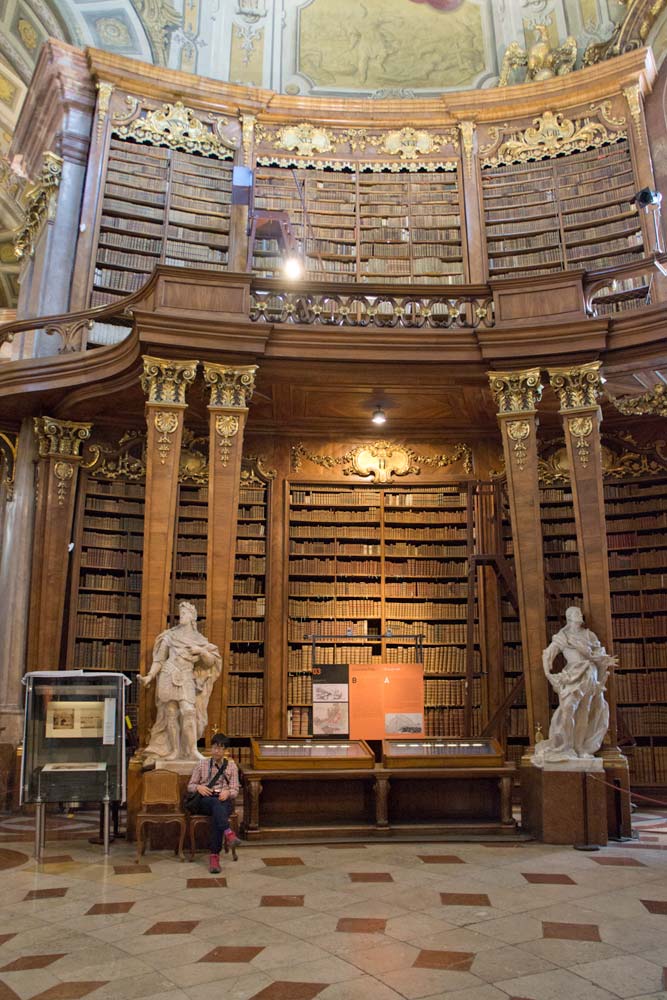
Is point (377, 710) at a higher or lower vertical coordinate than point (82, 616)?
lower

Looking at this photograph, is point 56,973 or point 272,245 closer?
point 56,973

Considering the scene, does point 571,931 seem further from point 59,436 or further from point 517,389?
point 59,436

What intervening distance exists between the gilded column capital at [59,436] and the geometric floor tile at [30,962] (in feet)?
17.9

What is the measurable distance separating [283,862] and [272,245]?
645 cm

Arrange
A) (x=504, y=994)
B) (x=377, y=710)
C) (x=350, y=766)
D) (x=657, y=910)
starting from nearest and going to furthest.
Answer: (x=504, y=994) → (x=657, y=910) → (x=350, y=766) → (x=377, y=710)

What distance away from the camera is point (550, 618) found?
816 centimetres

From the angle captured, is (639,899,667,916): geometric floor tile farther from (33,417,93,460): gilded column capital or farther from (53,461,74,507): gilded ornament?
(33,417,93,460): gilded column capital

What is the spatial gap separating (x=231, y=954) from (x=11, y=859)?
8.34 feet

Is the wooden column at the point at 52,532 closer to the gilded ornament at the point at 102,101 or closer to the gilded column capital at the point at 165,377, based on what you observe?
the gilded column capital at the point at 165,377

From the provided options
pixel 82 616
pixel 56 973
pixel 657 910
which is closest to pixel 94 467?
pixel 82 616

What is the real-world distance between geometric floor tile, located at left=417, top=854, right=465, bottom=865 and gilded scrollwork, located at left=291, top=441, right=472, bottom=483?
425 centimetres

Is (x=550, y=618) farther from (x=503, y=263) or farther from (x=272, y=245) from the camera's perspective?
(x=272, y=245)

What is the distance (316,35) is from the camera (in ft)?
33.7

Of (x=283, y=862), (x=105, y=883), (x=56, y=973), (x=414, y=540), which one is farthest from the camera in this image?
(x=414, y=540)
